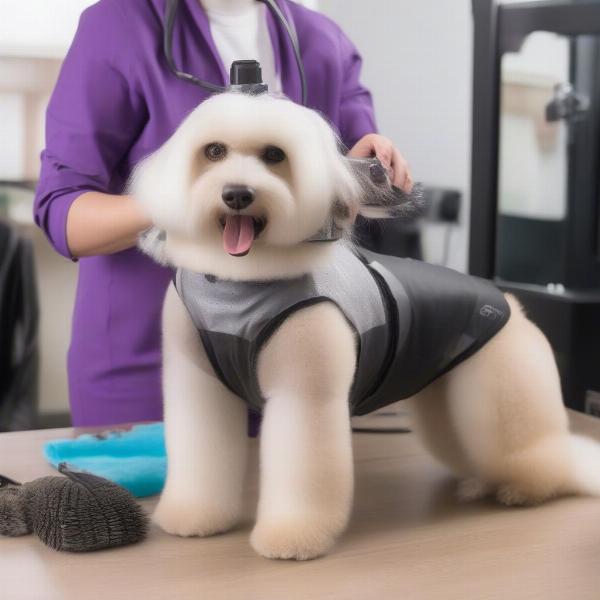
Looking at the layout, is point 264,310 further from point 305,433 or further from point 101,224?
point 101,224

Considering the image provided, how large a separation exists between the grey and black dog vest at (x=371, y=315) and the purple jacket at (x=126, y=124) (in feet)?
1.08

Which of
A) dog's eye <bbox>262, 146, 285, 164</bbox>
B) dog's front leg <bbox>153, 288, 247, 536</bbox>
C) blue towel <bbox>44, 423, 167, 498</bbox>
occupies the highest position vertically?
dog's eye <bbox>262, 146, 285, 164</bbox>

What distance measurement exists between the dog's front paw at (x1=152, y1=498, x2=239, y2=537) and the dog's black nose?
0.85 feet

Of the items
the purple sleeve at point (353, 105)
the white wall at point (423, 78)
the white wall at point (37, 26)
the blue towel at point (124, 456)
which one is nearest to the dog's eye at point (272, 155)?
the blue towel at point (124, 456)

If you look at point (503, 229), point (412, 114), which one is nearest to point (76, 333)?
Result: point (503, 229)

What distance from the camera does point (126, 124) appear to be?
1.11 m

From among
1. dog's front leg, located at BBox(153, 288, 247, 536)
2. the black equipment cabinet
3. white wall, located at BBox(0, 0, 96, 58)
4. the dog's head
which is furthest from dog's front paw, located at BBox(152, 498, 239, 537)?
white wall, located at BBox(0, 0, 96, 58)

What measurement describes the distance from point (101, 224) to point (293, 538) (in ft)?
1.21

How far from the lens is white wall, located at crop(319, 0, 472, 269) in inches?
94.7

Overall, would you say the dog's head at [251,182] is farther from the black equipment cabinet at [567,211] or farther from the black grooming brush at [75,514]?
the black equipment cabinet at [567,211]

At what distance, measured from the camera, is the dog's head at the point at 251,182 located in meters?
0.67

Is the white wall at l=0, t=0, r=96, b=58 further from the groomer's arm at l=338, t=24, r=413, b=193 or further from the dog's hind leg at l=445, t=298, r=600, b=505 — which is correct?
the dog's hind leg at l=445, t=298, r=600, b=505

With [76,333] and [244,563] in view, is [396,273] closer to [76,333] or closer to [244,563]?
[244,563]

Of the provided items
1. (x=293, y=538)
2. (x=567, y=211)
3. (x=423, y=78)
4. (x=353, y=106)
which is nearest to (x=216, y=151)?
(x=293, y=538)
